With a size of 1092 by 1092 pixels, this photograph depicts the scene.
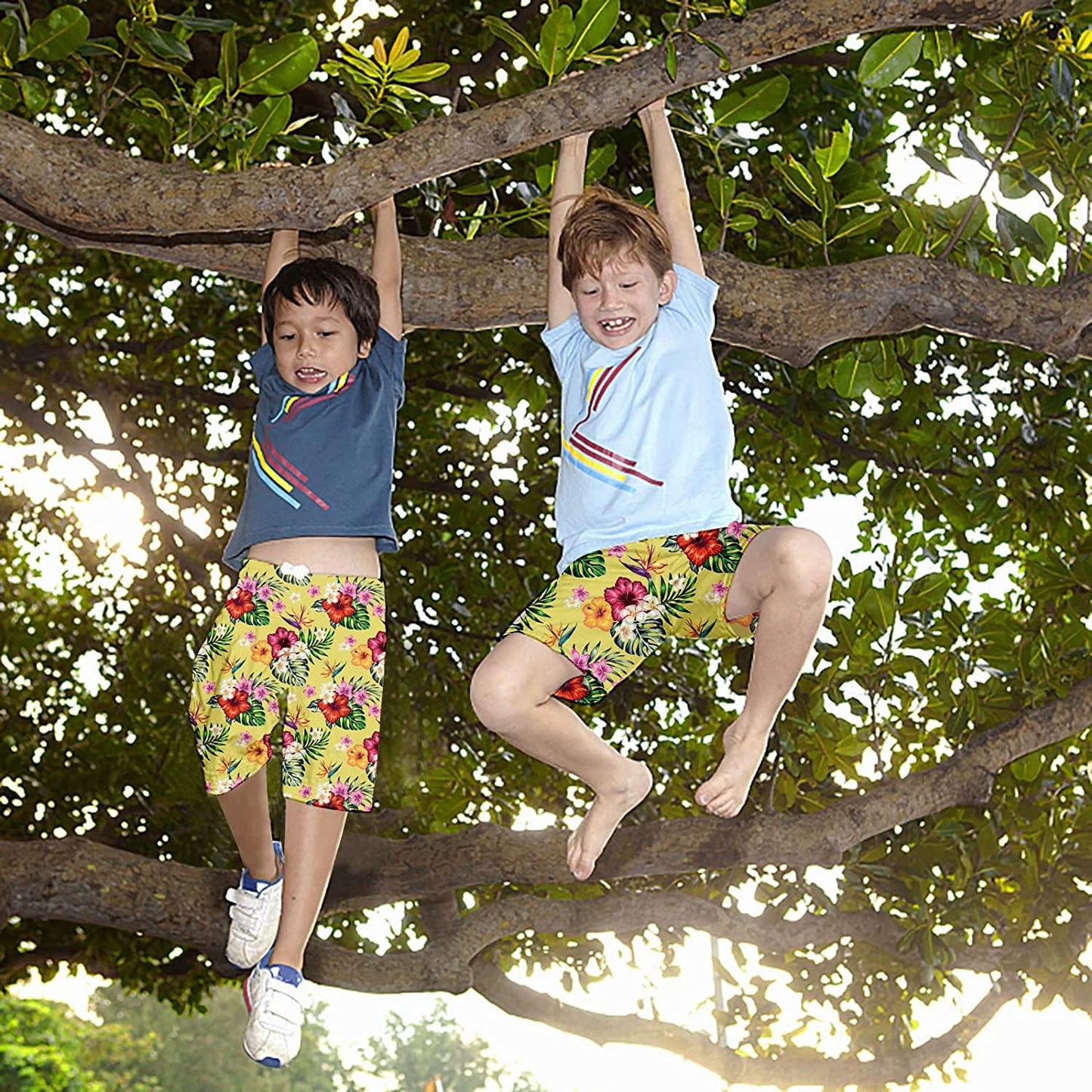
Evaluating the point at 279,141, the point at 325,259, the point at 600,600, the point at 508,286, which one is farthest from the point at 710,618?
the point at 279,141

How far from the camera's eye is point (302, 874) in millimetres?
2893

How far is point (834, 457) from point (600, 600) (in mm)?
2603

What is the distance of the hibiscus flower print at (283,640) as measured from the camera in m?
2.99

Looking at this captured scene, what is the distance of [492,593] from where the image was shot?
559cm

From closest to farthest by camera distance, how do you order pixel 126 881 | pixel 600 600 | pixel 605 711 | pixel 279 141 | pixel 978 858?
pixel 600 600
pixel 279 141
pixel 126 881
pixel 978 858
pixel 605 711

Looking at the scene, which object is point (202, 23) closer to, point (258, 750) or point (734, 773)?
point (258, 750)

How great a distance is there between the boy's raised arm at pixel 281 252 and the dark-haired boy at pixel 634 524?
0.56 m

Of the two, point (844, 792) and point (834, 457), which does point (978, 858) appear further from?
point (834, 457)

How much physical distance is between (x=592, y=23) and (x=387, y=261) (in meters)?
0.69

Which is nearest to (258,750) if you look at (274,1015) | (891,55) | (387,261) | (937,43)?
(274,1015)

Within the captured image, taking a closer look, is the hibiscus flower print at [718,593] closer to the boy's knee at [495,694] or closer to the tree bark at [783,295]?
the boy's knee at [495,694]

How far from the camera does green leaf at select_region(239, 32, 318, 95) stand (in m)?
2.53

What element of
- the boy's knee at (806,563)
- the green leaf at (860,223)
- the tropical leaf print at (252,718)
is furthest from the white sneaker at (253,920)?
the green leaf at (860,223)

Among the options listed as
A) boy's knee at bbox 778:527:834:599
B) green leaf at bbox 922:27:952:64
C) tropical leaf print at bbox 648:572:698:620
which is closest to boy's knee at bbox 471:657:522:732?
tropical leaf print at bbox 648:572:698:620
